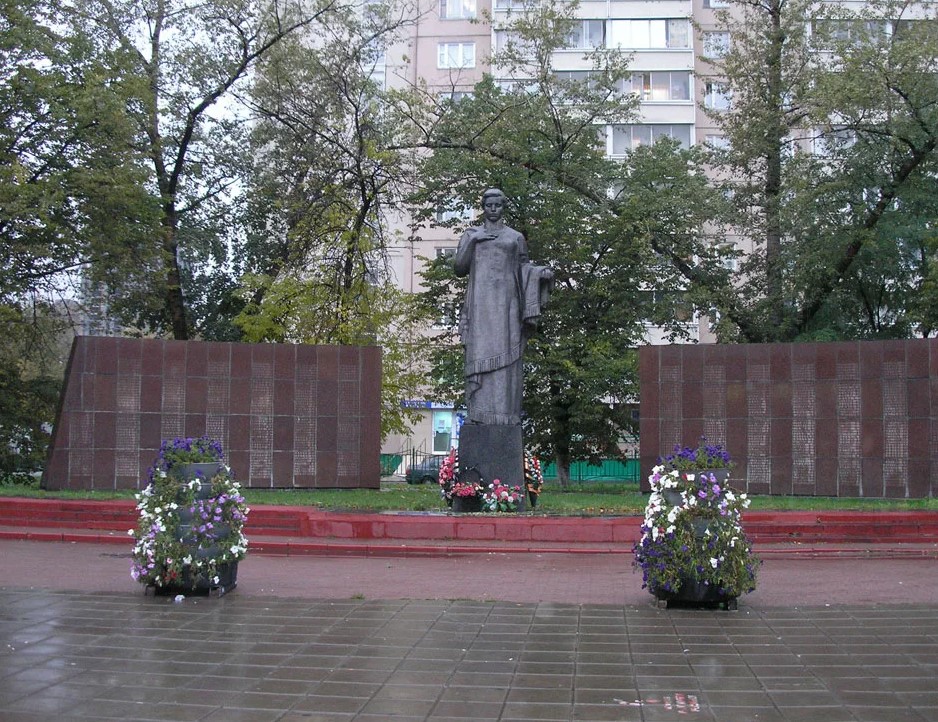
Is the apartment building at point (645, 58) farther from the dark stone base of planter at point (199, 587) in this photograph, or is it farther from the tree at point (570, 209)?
the dark stone base of planter at point (199, 587)

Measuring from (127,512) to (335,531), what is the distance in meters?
3.28

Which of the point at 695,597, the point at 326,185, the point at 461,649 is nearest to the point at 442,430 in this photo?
the point at 326,185

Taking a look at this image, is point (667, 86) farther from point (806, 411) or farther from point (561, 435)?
point (806, 411)

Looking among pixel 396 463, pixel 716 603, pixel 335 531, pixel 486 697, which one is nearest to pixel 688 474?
pixel 716 603

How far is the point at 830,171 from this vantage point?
91.1 feet

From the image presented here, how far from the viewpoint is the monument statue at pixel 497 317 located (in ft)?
48.1

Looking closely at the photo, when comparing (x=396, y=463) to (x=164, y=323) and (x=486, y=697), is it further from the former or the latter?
(x=486, y=697)

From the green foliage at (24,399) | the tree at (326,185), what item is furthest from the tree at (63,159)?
the tree at (326,185)

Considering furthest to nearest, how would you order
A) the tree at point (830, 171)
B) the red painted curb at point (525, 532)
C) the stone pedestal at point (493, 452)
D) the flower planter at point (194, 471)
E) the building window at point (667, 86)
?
the building window at point (667, 86)
the tree at point (830, 171)
the stone pedestal at point (493, 452)
the red painted curb at point (525, 532)
the flower planter at point (194, 471)

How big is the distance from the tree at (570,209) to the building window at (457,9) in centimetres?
1829

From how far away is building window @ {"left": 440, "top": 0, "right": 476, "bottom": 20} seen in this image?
147ft

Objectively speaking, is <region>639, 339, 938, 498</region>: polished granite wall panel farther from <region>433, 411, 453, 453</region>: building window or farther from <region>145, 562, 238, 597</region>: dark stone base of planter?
<region>433, 411, 453, 453</region>: building window

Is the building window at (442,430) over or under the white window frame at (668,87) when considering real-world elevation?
under

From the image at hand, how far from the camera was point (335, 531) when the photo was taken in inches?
530
